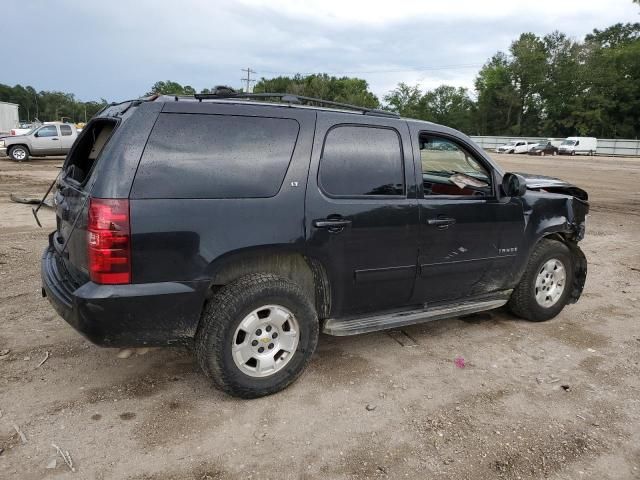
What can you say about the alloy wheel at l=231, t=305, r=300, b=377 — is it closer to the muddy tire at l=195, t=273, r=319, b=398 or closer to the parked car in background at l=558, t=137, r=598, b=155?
the muddy tire at l=195, t=273, r=319, b=398

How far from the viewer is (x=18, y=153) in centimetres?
2234

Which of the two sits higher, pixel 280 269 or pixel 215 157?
pixel 215 157

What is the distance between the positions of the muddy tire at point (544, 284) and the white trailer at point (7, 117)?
47.0 m

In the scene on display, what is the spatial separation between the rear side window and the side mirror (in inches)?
Answer: 78.4

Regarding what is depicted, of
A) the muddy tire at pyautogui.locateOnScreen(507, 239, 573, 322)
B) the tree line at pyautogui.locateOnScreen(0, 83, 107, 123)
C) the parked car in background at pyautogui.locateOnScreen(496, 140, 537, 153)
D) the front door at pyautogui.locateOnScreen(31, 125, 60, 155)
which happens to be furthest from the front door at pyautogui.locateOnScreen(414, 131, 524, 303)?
the tree line at pyautogui.locateOnScreen(0, 83, 107, 123)

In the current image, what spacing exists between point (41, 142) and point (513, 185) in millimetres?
23348

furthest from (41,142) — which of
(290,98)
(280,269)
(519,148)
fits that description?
(519,148)

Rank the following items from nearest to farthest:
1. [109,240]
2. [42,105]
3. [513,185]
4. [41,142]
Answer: [109,240]
[513,185]
[41,142]
[42,105]

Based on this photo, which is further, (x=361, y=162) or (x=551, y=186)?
(x=551, y=186)

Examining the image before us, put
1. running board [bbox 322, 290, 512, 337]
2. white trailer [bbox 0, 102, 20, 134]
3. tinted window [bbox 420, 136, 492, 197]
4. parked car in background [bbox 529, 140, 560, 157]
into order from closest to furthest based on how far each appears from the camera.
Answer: running board [bbox 322, 290, 512, 337] < tinted window [bbox 420, 136, 492, 197] < white trailer [bbox 0, 102, 20, 134] < parked car in background [bbox 529, 140, 560, 157]

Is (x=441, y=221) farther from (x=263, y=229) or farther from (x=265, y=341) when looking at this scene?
(x=265, y=341)

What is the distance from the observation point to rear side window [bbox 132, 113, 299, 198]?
2938 millimetres

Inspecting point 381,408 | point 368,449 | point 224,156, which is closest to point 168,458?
point 368,449

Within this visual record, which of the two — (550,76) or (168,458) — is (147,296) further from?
(550,76)
